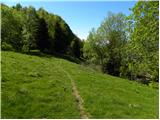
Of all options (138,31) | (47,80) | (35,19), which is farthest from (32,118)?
(35,19)

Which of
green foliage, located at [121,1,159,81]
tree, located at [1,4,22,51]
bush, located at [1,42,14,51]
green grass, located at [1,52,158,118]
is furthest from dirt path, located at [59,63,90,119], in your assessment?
tree, located at [1,4,22,51]

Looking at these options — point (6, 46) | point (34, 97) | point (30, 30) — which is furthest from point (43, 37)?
point (34, 97)

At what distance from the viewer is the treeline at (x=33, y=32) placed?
2549 inches

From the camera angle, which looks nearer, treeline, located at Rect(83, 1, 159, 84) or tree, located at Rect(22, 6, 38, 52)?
treeline, located at Rect(83, 1, 159, 84)

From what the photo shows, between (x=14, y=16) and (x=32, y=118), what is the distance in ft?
179

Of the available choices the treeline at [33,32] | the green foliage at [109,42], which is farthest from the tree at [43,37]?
the green foliage at [109,42]

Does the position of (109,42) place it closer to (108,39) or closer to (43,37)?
(108,39)

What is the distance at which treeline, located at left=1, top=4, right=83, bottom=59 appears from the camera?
64750 mm

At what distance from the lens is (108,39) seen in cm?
7200

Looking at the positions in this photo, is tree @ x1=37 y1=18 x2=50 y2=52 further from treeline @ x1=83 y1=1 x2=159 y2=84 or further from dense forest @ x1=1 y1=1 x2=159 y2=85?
treeline @ x1=83 y1=1 x2=159 y2=84

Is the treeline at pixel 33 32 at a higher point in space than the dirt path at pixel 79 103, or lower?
higher

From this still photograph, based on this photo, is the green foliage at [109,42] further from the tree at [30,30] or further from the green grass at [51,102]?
the green grass at [51,102]

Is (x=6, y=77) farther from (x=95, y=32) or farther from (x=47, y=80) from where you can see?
(x=95, y=32)

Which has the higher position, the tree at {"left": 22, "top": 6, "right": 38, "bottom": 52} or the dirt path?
the tree at {"left": 22, "top": 6, "right": 38, "bottom": 52}
